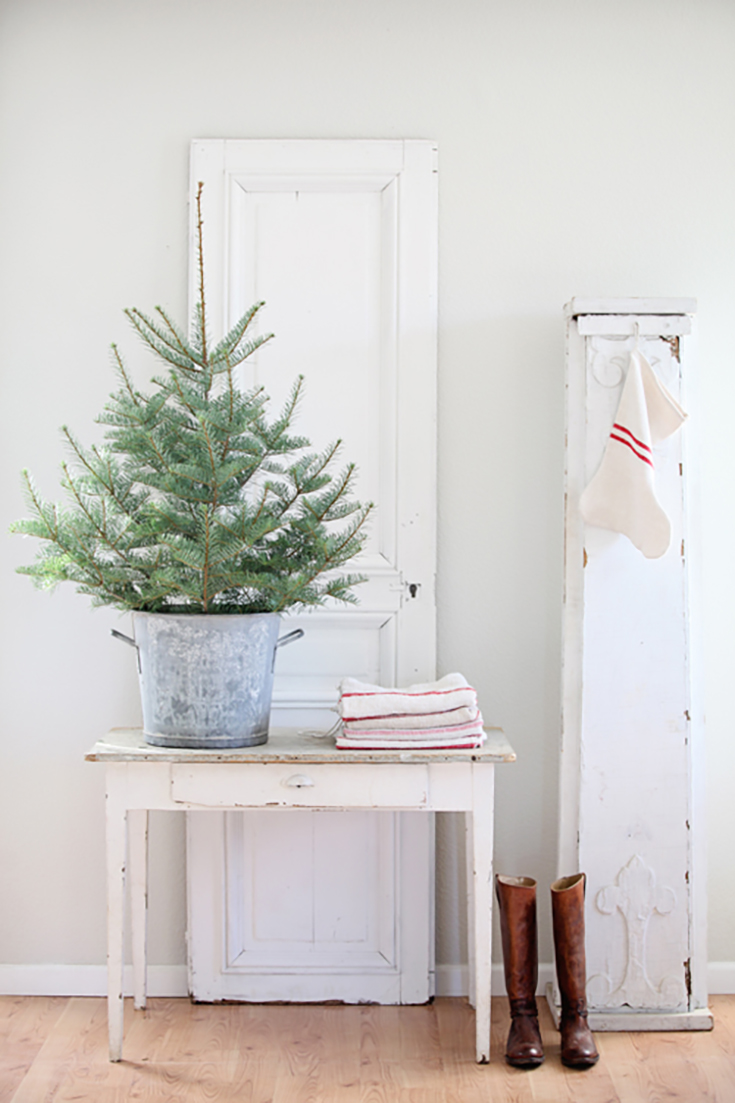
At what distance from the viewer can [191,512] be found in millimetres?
1991

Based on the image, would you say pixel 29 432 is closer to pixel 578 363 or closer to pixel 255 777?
pixel 255 777

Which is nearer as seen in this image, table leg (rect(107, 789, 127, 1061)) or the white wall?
table leg (rect(107, 789, 127, 1061))

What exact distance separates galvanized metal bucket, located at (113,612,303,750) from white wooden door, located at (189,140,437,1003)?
38 centimetres

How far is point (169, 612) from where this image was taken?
2070 millimetres

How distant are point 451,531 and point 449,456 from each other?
20cm

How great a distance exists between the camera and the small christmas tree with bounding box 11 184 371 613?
1.94 metres

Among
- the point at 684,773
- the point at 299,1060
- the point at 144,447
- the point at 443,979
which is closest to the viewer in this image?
the point at 144,447

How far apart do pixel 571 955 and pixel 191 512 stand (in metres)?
1.31

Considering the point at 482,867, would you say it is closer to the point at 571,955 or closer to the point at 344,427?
the point at 571,955

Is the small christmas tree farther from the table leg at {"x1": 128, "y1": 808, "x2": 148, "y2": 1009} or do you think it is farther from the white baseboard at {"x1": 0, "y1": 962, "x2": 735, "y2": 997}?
the white baseboard at {"x1": 0, "y1": 962, "x2": 735, "y2": 997}

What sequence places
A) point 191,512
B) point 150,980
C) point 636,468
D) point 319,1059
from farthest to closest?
point 150,980
point 636,468
point 319,1059
point 191,512

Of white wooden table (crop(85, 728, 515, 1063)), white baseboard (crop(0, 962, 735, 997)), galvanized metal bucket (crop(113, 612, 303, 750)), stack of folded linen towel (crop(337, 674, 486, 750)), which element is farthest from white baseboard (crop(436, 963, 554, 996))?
galvanized metal bucket (crop(113, 612, 303, 750))

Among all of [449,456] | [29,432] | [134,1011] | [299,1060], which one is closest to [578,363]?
[449,456]

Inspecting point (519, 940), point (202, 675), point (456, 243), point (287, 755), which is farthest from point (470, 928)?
point (456, 243)
